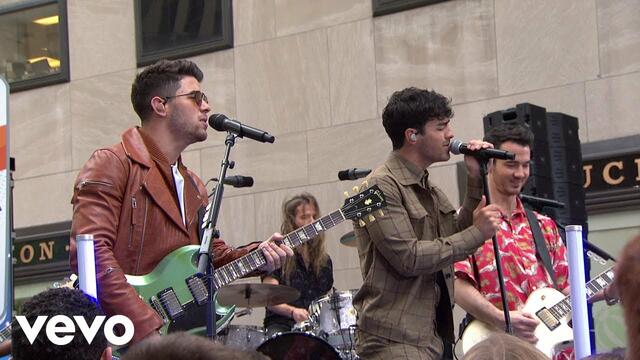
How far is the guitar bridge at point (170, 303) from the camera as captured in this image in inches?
233

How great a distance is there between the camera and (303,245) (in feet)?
32.8

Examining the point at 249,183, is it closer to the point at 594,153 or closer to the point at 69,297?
the point at 594,153

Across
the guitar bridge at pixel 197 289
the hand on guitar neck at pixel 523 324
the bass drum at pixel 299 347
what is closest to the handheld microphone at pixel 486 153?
the hand on guitar neck at pixel 523 324

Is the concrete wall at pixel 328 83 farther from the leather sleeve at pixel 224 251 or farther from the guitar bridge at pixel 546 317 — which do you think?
the leather sleeve at pixel 224 251

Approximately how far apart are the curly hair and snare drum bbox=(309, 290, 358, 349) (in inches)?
15.8

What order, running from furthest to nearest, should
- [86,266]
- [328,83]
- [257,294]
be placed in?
1. [328,83]
2. [257,294]
3. [86,266]

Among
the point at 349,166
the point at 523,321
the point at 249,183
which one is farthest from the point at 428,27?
the point at 523,321

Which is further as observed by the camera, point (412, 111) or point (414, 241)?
point (412, 111)

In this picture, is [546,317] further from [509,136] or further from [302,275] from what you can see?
[302,275]

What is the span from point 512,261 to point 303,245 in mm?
3405

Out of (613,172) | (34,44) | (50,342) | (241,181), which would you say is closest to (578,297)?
(50,342)

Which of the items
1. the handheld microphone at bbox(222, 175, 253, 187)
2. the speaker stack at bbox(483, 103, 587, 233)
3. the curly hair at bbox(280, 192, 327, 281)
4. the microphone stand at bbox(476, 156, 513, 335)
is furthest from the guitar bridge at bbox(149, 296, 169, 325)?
the curly hair at bbox(280, 192, 327, 281)

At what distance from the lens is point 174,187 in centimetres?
626

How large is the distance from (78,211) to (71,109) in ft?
25.1
